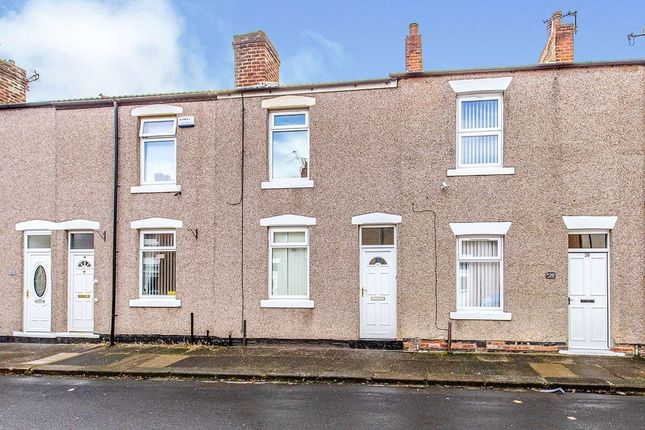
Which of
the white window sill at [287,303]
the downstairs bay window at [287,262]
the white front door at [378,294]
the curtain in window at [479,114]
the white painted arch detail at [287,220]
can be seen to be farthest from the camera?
the downstairs bay window at [287,262]

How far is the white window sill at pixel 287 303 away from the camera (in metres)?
11.1

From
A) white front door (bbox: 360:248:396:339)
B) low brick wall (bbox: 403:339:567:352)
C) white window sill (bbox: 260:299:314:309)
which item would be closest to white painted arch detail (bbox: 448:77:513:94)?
white front door (bbox: 360:248:396:339)

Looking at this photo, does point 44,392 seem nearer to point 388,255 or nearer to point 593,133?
point 388,255

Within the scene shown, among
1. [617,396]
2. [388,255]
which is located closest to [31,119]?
[388,255]

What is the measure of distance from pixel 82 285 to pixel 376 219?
7.74 m

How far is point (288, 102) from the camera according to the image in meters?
11.5

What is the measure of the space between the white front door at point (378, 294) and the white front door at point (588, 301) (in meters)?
3.84

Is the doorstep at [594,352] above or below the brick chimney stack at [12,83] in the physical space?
below

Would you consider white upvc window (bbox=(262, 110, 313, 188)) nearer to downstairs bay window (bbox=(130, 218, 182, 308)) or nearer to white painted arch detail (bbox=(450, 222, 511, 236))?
downstairs bay window (bbox=(130, 218, 182, 308))

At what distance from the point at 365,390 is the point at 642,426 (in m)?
3.88

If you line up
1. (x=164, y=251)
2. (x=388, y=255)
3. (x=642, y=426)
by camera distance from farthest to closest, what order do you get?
(x=164, y=251) → (x=388, y=255) → (x=642, y=426)

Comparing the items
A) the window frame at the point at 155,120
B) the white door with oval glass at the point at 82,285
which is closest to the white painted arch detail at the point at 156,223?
the white door with oval glass at the point at 82,285

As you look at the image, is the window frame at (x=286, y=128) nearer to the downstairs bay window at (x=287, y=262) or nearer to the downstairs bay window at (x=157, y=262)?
the downstairs bay window at (x=287, y=262)

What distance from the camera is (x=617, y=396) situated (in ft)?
25.0
